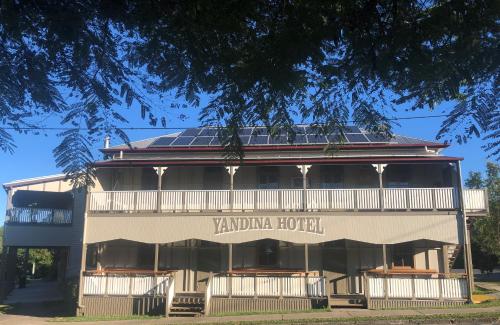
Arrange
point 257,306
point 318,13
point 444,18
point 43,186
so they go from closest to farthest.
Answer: point 318,13 < point 444,18 < point 257,306 < point 43,186

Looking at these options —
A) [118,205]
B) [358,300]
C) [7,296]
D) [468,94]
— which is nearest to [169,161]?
[118,205]

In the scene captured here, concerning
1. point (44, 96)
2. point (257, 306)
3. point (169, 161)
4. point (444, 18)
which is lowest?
point (257, 306)

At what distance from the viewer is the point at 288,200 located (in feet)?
72.9

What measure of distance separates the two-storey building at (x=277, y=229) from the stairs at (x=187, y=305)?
44mm

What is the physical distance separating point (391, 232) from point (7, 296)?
66.2 feet

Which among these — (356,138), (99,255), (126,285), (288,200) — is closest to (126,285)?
(126,285)

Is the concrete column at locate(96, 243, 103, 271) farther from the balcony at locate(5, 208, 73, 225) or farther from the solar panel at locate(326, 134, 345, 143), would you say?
the solar panel at locate(326, 134, 345, 143)

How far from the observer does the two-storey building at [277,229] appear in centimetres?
2088

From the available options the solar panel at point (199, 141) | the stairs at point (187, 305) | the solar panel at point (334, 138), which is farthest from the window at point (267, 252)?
the solar panel at point (334, 138)

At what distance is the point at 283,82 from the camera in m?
3.52

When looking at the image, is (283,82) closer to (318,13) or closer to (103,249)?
(318,13)

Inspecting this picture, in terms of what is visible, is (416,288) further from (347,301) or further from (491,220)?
(491,220)

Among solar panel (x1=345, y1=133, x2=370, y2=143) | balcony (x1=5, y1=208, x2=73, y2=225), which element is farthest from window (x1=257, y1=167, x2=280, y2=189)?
balcony (x1=5, y1=208, x2=73, y2=225)

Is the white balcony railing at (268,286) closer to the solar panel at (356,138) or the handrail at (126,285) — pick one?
the handrail at (126,285)
